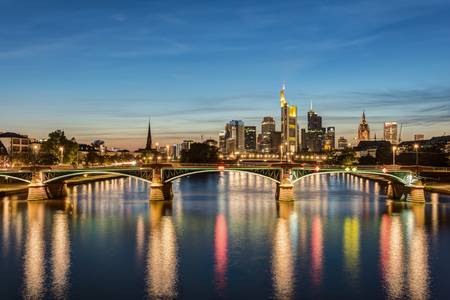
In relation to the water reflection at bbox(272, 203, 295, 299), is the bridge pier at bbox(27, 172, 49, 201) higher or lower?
higher

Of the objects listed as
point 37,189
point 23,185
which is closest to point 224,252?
point 37,189

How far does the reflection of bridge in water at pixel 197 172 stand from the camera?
90062 millimetres

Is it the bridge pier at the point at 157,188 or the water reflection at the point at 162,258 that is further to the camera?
the bridge pier at the point at 157,188

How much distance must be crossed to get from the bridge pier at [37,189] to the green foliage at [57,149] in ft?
173

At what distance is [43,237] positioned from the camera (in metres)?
57.2

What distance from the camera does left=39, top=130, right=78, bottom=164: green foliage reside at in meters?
147

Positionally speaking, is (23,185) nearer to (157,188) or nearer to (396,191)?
(157,188)

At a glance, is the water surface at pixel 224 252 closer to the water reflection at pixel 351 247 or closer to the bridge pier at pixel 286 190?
the water reflection at pixel 351 247

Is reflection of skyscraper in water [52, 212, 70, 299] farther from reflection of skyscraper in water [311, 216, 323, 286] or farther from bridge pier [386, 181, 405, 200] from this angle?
bridge pier [386, 181, 405, 200]

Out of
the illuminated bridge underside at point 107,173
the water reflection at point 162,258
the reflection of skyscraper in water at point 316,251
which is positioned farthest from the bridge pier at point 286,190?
the water reflection at point 162,258

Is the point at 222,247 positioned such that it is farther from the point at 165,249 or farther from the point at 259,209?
the point at 259,209

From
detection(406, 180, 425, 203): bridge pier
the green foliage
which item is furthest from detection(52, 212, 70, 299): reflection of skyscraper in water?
the green foliage

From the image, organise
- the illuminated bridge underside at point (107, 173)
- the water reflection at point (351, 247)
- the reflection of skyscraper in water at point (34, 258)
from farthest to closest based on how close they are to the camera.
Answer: the illuminated bridge underside at point (107, 173) < the water reflection at point (351, 247) < the reflection of skyscraper in water at point (34, 258)

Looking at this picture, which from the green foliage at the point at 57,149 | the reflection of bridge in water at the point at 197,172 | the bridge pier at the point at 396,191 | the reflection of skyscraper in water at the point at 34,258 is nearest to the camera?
the reflection of skyscraper in water at the point at 34,258
